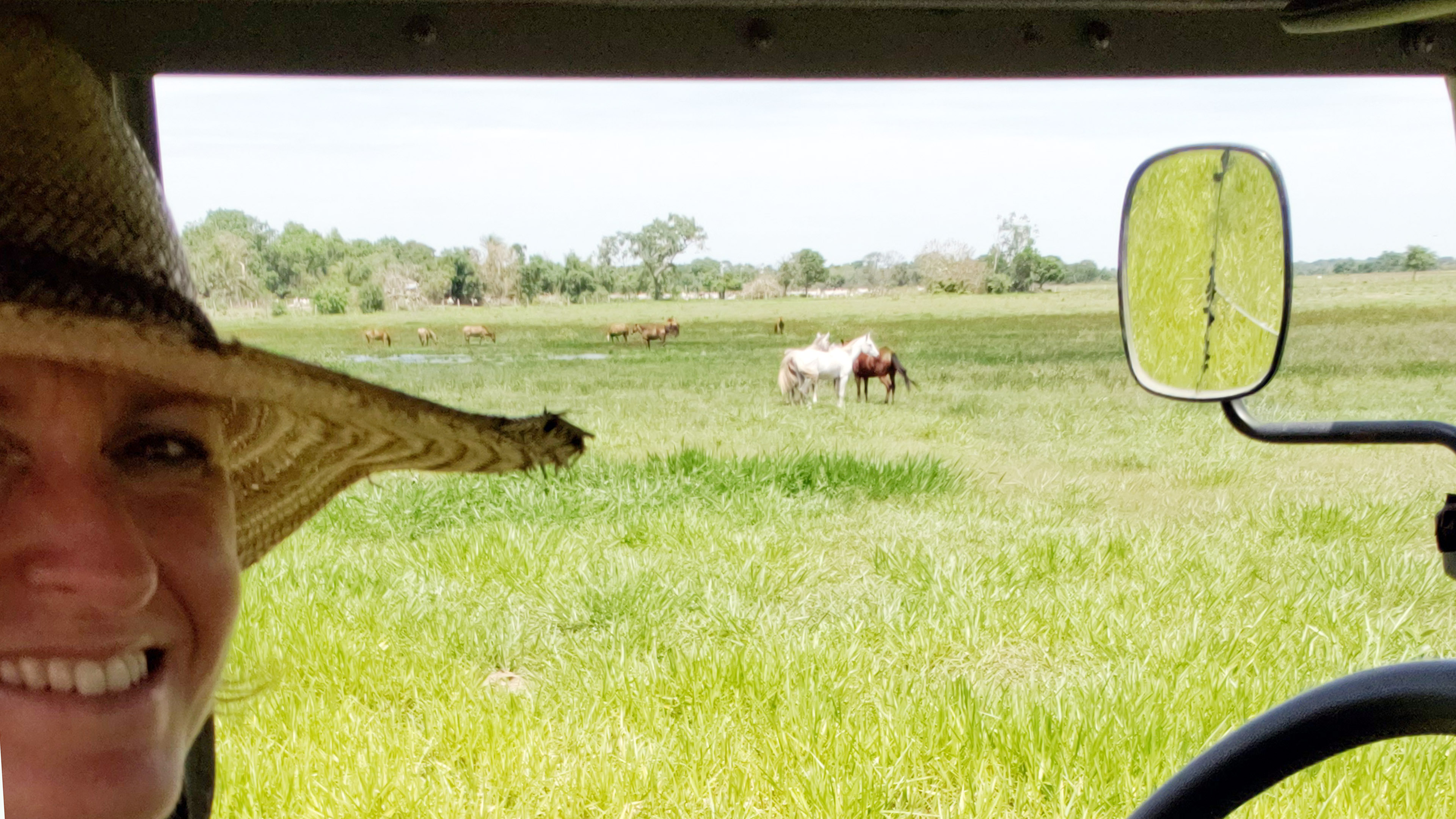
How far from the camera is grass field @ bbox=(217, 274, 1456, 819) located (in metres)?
1.79

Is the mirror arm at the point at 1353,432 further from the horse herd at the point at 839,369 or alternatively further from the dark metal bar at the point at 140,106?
the horse herd at the point at 839,369

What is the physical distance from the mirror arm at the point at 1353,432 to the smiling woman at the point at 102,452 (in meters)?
0.56

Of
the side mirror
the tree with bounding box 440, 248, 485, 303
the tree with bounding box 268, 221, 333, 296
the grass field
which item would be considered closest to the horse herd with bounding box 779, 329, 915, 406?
the grass field

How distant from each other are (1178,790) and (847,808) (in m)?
0.96

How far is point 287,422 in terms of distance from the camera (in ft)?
2.25

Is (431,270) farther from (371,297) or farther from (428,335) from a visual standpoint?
(428,335)

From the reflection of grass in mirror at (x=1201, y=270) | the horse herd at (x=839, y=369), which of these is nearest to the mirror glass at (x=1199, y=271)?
the reflection of grass in mirror at (x=1201, y=270)

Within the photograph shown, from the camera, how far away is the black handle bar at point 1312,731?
78 cm

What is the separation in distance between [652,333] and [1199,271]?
2552 millimetres

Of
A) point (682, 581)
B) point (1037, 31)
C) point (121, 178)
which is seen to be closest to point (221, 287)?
point (121, 178)

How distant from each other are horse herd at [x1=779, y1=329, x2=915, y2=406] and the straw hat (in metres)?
3.66

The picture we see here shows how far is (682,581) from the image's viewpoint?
262 centimetres

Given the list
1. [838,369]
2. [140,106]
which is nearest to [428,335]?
[140,106]

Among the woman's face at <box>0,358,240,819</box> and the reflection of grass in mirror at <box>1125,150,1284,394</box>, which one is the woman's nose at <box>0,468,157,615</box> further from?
the reflection of grass in mirror at <box>1125,150,1284,394</box>
